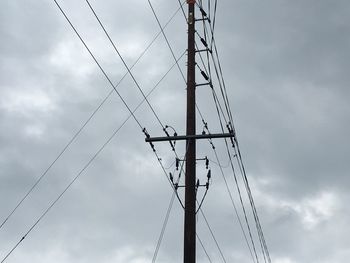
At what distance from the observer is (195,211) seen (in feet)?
51.4

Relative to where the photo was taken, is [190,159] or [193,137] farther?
[193,137]

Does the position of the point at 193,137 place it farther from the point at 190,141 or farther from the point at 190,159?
the point at 190,159

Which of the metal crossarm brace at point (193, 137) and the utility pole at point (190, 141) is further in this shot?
the metal crossarm brace at point (193, 137)

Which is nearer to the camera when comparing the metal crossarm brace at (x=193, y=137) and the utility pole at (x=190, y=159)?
the utility pole at (x=190, y=159)

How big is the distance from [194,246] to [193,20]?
727 cm

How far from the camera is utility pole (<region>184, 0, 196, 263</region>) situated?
15.1 meters

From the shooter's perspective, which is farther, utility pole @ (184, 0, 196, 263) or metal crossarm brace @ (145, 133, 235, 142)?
metal crossarm brace @ (145, 133, 235, 142)

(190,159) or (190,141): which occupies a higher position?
(190,141)

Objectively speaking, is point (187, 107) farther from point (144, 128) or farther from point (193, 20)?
point (193, 20)

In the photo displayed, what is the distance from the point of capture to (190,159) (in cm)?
1633

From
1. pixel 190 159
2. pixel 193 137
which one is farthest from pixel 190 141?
pixel 190 159

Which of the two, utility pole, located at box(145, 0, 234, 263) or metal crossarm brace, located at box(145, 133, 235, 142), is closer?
utility pole, located at box(145, 0, 234, 263)

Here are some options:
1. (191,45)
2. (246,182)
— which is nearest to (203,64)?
(191,45)

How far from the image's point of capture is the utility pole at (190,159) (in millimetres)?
15141
